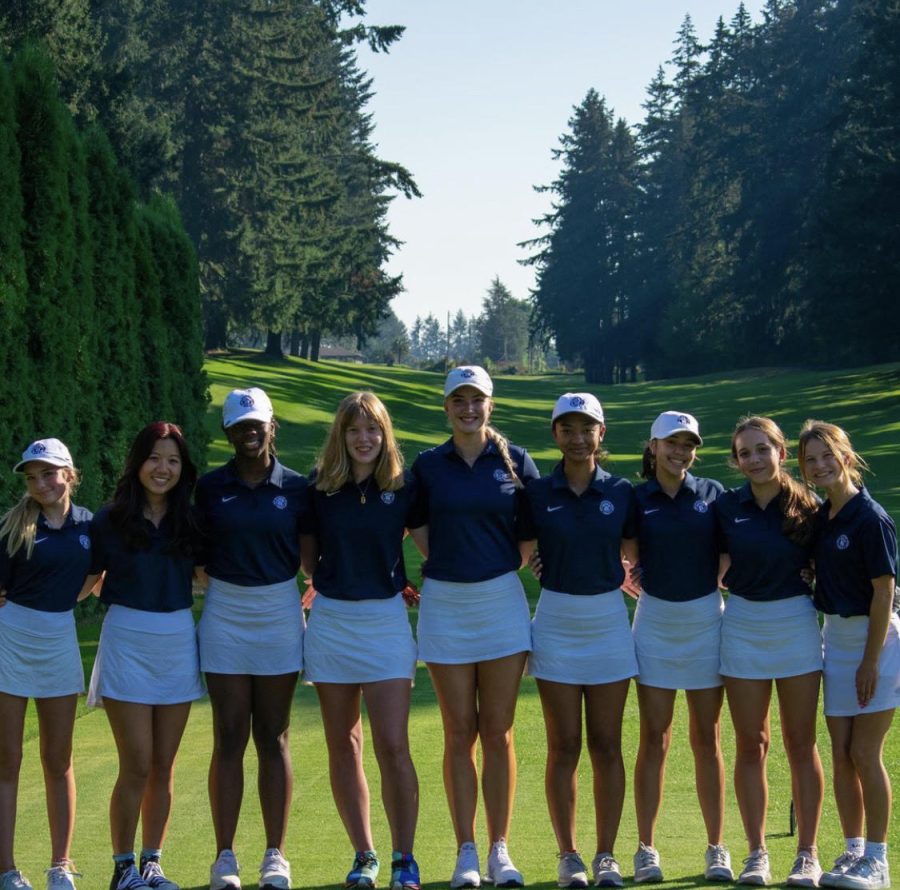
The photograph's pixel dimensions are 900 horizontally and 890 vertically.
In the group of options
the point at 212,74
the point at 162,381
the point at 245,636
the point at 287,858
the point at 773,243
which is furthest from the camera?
the point at 773,243

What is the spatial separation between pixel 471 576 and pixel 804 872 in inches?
74.1

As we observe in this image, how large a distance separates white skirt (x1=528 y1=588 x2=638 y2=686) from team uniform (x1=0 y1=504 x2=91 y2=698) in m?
2.08

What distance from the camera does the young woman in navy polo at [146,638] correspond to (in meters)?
6.21

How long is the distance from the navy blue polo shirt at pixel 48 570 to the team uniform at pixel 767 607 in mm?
2856

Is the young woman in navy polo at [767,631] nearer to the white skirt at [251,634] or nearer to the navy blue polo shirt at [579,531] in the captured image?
the navy blue polo shirt at [579,531]

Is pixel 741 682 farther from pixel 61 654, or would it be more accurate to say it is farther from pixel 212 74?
pixel 212 74

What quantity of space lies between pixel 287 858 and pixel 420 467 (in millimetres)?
1963

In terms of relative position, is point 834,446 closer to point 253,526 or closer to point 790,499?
point 790,499

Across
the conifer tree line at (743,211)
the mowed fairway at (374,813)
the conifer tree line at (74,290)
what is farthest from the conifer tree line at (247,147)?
the mowed fairway at (374,813)

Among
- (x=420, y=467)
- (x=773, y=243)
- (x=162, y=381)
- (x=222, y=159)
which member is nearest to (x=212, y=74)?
(x=222, y=159)

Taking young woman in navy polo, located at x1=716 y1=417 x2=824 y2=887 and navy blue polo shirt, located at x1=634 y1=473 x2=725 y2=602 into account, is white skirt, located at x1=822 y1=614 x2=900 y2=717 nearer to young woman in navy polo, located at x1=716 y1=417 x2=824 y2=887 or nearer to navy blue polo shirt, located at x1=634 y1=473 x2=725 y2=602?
young woman in navy polo, located at x1=716 y1=417 x2=824 y2=887

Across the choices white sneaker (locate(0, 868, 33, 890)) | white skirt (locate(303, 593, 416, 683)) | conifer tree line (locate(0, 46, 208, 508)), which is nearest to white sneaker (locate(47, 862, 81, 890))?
white sneaker (locate(0, 868, 33, 890))

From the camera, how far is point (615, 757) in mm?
6402

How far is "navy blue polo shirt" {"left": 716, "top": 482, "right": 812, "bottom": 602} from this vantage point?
20.7 feet
